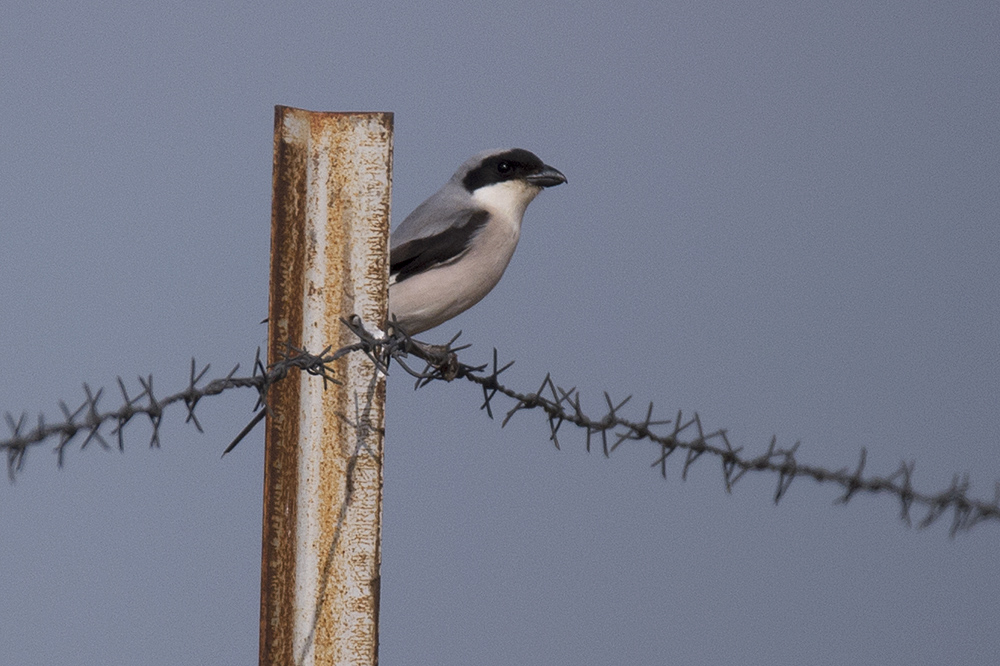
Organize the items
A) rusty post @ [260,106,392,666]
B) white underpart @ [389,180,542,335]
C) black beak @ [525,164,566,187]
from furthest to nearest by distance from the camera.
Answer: black beak @ [525,164,566,187] → white underpart @ [389,180,542,335] → rusty post @ [260,106,392,666]

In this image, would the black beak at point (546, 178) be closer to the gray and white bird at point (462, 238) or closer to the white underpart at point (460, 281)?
the gray and white bird at point (462, 238)

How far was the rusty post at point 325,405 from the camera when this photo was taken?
Result: 2.76m

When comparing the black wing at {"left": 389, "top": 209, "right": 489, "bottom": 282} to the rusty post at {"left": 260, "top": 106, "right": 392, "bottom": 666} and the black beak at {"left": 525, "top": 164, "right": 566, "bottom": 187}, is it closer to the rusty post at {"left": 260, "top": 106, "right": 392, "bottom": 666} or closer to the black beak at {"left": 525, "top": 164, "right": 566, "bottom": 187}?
the black beak at {"left": 525, "top": 164, "right": 566, "bottom": 187}

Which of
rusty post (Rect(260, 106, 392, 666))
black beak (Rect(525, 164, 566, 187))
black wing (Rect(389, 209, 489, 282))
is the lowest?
rusty post (Rect(260, 106, 392, 666))

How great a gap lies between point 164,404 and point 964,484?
2443 millimetres

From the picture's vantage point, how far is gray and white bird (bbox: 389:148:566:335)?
546 centimetres

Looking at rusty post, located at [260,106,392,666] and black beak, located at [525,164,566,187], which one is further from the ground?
black beak, located at [525,164,566,187]

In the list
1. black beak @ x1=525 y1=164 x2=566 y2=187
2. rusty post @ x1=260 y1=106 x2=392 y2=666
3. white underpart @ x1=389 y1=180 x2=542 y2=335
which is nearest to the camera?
rusty post @ x1=260 y1=106 x2=392 y2=666

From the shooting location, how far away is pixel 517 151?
657 centimetres

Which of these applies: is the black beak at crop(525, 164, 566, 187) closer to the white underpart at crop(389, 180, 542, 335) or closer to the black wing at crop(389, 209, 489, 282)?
the white underpart at crop(389, 180, 542, 335)

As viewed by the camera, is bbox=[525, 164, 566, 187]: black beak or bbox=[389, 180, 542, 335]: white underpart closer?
bbox=[389, 180, 542, 335]: white underpart

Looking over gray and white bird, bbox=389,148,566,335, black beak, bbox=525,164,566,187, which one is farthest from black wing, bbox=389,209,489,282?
black beak, bbox=525,164,566,187

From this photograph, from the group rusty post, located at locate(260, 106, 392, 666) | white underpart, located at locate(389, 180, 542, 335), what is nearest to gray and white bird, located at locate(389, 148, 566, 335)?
white underpart, located at locate(389, 180, 542, 335)

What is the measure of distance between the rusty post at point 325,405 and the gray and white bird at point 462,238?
2.18 meters
